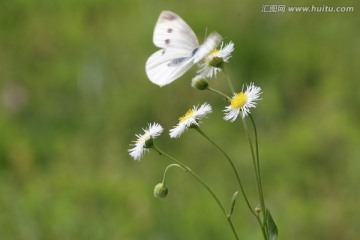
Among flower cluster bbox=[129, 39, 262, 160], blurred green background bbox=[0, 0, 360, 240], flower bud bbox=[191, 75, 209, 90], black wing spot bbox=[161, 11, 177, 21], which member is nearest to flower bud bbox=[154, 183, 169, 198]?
flower cluster bbox=[129, 39, 262, 160]

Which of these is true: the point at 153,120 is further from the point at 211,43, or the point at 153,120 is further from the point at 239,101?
the point at 211,43

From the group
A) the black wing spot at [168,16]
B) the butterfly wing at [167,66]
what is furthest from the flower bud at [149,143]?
the black wing spot at [168,16]

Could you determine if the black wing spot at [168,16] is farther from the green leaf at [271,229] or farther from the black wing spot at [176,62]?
the green leaf at [271,229]

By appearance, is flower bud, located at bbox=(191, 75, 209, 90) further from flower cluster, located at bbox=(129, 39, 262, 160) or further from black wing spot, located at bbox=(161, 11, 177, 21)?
black wing spot, located at bbox=(161, 11, 177, 21)

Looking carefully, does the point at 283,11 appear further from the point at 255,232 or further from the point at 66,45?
the point at 255,232

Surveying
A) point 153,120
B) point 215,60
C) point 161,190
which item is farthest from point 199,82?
point 153,120

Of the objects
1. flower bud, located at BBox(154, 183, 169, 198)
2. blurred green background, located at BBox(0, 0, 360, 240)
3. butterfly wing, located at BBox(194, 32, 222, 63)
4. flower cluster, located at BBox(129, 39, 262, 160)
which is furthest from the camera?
blurred green background, located at BBox(0, 0, 360, 240)
